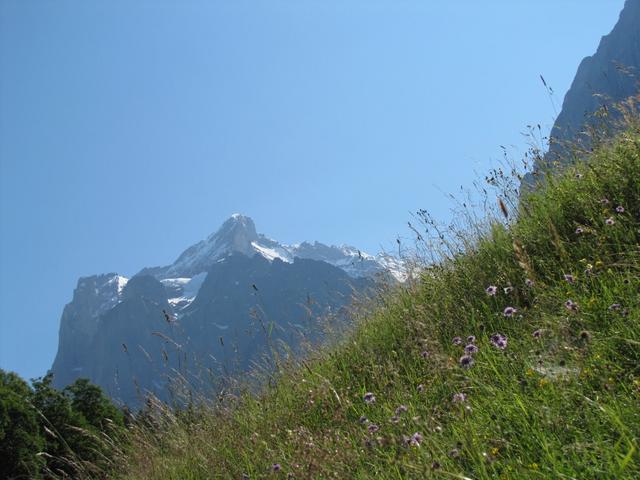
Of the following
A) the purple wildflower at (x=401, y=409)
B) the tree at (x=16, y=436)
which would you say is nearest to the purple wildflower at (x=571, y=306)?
the purple wildflower at (x=401, y=409)

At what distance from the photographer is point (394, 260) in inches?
255

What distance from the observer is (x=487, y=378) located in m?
2.75

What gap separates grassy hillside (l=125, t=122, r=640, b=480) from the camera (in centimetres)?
209

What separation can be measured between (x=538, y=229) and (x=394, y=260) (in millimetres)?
2370

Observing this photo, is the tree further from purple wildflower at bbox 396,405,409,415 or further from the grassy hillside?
purple wildflower at bbox 396,405,409,415

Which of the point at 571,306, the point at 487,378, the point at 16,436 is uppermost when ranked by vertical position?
the point at 16,436

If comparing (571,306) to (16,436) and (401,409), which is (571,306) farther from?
(16,436)

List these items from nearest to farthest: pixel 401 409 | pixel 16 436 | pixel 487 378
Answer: pixel 487 378
pixel 401 409
pixel 16 436

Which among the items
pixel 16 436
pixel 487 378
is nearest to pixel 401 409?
pixel 487 378

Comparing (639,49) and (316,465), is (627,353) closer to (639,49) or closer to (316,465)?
(316,465)

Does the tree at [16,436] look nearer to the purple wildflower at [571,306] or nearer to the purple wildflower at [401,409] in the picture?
the purple wildflower at [401,409]

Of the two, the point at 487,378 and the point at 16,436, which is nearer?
the point at 487,378

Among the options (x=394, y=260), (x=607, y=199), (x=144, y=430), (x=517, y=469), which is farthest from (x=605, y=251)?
(x=144, y=430)

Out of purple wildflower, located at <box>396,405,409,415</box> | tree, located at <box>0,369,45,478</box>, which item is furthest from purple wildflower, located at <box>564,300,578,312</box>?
tree, located at <box>0,369,45,478</box>
